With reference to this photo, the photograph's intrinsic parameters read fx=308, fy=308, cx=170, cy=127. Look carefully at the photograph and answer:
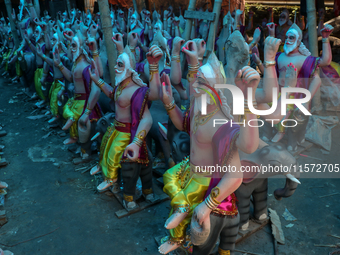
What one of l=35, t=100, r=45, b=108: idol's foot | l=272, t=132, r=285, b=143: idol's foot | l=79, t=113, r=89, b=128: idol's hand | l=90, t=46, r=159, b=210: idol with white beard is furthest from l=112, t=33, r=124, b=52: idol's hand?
l=35, t=100, r=45, b=108: idol's foot

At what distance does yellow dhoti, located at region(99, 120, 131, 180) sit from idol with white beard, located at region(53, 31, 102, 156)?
942 mm

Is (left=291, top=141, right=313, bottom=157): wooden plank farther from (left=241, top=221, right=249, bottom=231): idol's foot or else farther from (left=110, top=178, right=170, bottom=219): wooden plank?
(left=110, top=178, right=170, bottom=219): wooden plank

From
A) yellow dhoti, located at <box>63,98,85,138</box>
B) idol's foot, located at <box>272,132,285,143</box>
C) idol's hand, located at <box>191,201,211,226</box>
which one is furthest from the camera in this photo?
idol's foot, located at <box>272,132,285,143</box>

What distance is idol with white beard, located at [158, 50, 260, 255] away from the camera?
2.41 m

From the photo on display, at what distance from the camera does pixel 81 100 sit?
215 inches

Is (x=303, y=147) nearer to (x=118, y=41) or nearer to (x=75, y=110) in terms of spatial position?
(x=118, y=41)

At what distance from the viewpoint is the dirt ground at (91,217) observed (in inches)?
138

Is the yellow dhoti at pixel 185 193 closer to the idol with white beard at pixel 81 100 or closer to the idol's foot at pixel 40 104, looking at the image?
the idol with white beard at pixel 81 100

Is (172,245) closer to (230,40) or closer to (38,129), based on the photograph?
(230,40)

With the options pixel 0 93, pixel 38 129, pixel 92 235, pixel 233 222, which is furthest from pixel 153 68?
pixel 0 93

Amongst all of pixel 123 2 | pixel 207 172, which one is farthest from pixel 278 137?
pixel 123 2

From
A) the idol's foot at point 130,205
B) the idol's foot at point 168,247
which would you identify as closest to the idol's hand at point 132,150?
the idol's foot at point 130,205

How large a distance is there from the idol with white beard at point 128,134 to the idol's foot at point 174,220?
121cm

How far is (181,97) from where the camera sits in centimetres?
449
